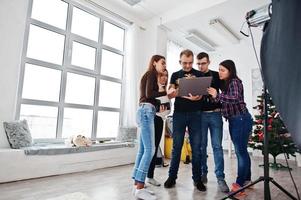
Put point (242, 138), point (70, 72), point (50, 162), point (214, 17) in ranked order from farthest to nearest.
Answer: point (214, 17)
point (70, 72)
point (50, 162)
point (242, 138)

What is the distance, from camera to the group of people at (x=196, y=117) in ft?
5.65

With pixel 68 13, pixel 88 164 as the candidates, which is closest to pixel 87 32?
pixel 68 13

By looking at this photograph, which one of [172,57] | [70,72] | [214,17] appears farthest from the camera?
[172,57]

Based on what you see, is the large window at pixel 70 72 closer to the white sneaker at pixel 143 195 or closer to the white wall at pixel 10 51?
the white wall at pixel 10 51

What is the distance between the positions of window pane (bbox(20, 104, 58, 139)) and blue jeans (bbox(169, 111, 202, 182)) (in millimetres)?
2013

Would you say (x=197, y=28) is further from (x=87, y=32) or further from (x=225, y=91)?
(x=225, y=91)

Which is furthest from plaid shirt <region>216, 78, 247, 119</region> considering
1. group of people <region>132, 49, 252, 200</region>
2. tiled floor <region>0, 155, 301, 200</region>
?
tiled floor <region>0, 155, 301, 200</region>

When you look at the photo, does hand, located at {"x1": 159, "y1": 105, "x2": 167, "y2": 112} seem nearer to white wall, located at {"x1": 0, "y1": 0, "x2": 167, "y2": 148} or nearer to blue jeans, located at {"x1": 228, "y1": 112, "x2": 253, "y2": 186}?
blue jeans, located at {"x1": 228, "y1": 112, "x2": 253, "y2": 186}

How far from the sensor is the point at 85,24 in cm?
353

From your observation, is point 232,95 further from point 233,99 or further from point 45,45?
point 45,45

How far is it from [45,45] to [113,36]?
1.33m

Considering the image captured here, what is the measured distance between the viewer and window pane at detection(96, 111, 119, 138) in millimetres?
3657

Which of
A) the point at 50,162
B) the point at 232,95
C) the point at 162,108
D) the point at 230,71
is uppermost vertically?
the point at 230,71

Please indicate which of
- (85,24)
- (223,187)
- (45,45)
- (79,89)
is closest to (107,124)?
(79,89)
